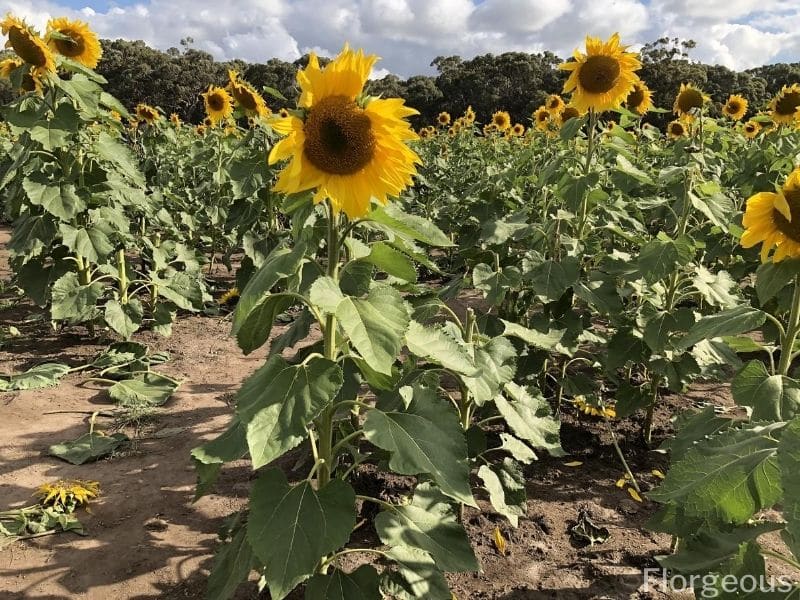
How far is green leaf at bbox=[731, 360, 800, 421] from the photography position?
77.9 inches

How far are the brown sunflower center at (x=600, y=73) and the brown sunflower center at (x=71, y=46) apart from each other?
4.00m

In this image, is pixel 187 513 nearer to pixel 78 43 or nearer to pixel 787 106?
pixel 78 43

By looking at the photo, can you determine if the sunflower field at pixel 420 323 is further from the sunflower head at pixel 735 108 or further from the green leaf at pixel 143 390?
the sunflower head at pixel 735 108

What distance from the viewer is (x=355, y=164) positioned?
1880mm

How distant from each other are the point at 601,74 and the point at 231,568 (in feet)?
12.1

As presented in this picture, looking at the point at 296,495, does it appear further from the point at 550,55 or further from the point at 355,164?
the point at 550,55

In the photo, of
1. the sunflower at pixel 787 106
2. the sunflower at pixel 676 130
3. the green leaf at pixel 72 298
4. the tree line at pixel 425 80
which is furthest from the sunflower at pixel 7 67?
the tree line at pixel 425 80

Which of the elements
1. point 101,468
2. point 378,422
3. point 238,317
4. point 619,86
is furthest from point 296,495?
point 619,86

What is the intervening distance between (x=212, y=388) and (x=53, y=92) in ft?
8.42

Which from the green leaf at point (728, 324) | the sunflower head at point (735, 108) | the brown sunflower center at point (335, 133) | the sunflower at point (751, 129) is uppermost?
the sunflower head at point (735, 108)

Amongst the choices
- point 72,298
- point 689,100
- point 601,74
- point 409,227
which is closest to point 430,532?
point 409,227

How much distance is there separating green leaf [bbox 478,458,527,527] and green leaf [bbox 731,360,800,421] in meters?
1.05

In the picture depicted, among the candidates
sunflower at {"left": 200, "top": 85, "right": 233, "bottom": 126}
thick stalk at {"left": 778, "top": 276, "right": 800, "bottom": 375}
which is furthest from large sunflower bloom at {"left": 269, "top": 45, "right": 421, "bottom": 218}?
sunflower at {"left": 200, "top": 85, "right": 233, "bottom": 126}

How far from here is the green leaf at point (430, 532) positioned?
6.77ft
